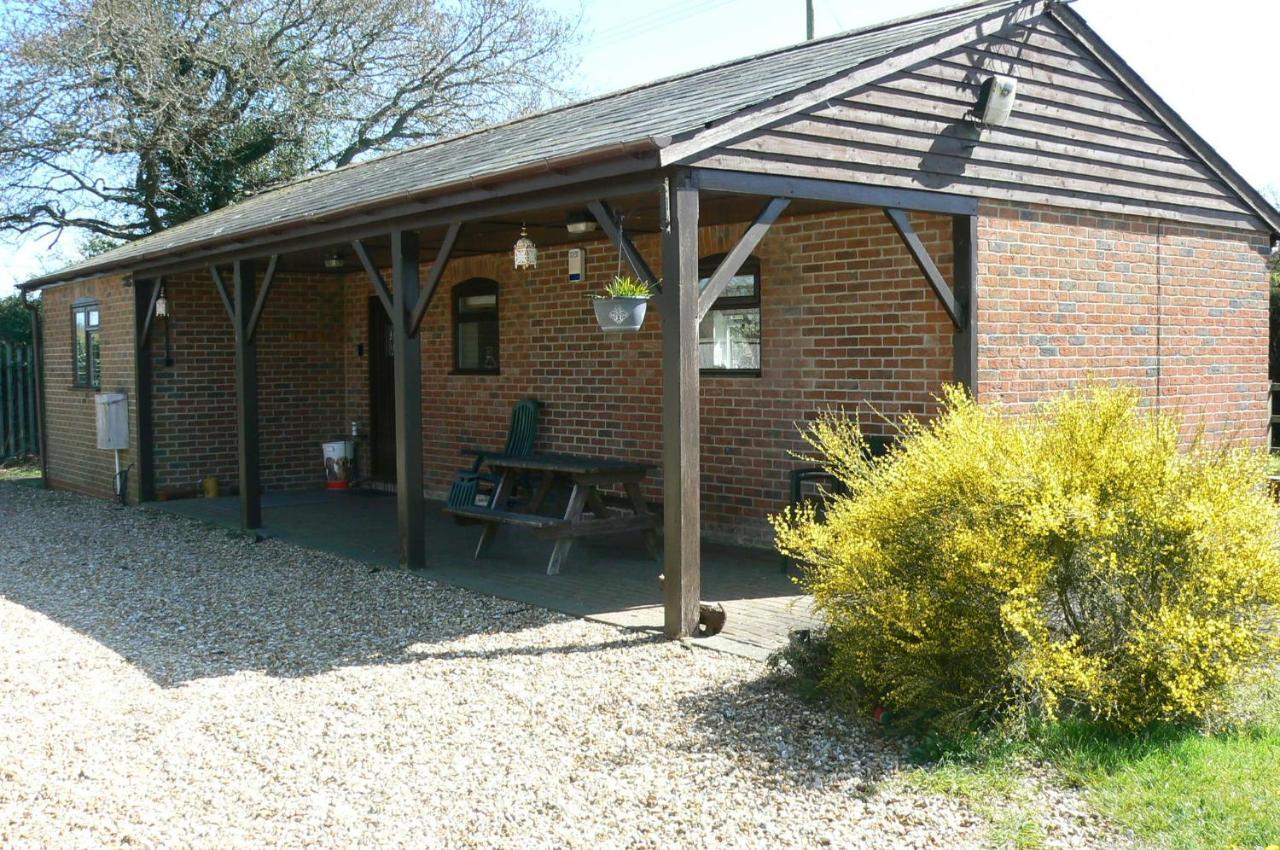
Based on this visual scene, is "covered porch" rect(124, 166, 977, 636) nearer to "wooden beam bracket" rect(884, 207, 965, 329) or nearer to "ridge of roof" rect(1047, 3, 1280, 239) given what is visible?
"wooden beam bracket" rect(884, 207, 965, 329)

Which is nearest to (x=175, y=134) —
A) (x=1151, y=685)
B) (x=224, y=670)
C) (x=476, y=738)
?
(x=224, y=670)

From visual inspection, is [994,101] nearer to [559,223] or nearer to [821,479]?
[821,479]

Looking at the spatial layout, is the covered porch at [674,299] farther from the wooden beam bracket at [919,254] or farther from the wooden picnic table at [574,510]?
the wooden picnic table at [574,510]

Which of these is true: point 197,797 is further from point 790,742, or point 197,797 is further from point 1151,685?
point 1151,685

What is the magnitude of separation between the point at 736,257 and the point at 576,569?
113 inches

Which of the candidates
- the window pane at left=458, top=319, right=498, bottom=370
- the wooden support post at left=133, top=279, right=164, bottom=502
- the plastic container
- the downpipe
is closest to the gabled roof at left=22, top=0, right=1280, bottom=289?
the wooden support post at left=133, top=279, right=164, bottom=502

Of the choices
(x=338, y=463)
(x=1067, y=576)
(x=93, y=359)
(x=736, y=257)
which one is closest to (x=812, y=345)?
(x=736, y=257)

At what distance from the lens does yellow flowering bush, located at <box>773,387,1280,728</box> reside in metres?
4.30

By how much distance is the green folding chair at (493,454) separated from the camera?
31.4ft

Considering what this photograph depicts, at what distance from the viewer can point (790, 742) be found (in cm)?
452

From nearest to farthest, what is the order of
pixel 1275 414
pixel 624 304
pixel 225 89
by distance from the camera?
1. pixel 624 304
2. pixel 1275 414
3. pixel 225 89

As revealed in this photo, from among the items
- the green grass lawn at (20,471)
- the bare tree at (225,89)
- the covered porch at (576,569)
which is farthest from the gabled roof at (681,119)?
the bare tree at (225,89)

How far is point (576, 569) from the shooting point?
8281 mm

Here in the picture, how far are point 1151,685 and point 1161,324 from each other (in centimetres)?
556
